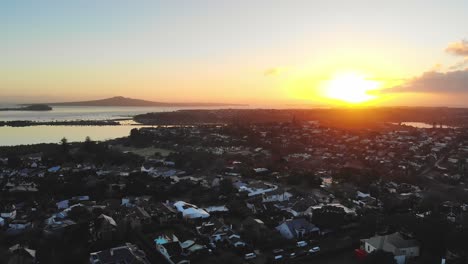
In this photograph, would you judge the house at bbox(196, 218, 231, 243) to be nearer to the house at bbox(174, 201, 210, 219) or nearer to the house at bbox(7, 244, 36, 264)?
the house at bbox(174, 201, 210, 219)

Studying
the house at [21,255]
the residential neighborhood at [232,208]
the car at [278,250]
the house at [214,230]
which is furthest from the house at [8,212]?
the car at [278,250]

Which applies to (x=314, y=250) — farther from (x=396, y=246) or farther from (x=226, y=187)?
(x=226, y=187)

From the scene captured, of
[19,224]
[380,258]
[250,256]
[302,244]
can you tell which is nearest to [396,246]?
[380,258]

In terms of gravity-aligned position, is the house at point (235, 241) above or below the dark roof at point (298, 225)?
below

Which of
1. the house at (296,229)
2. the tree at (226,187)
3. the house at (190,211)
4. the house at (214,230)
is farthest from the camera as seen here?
the tree at (226,187)

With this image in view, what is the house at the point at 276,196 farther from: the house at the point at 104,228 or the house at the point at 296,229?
the house at the point at 104,228

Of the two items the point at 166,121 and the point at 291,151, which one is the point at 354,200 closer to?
the point at 291,151

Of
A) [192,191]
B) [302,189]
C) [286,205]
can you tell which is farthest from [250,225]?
[302,189]
